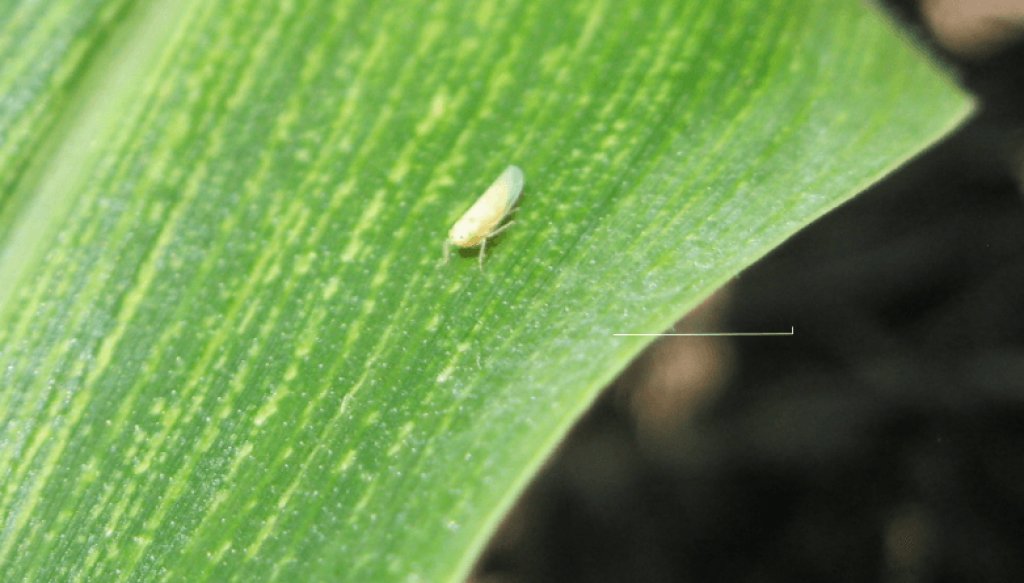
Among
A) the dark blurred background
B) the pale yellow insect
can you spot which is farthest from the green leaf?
the dark blurred background

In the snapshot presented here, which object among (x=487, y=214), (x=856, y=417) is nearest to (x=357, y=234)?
(x=487, y=214)

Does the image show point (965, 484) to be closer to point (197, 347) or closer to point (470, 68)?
point (470, 68)

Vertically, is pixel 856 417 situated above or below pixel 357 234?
below

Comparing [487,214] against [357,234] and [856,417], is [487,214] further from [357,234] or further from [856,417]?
[856,417]

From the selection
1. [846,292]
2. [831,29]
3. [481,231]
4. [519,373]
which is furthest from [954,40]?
[519,373]

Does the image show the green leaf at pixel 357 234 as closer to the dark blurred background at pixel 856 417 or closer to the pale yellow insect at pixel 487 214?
the pale yellow insect at pixel 487 214

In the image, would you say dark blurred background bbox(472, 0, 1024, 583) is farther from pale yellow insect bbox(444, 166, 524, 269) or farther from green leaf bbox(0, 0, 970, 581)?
pale yellow insect bbox(444, 166, 524, 269)
